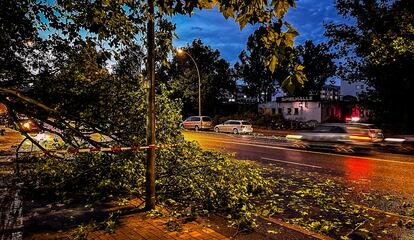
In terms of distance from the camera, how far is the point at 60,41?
284 inches

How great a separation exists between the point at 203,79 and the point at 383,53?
2655cm

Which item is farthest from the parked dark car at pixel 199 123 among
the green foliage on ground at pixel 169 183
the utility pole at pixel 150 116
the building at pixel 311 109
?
the utility pole at pixel 150 116

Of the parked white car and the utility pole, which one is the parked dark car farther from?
the utility pole

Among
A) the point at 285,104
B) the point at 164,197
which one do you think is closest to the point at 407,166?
the point at 164,197

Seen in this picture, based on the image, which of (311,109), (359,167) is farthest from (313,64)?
(359,167)

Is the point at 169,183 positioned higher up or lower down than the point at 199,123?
lower down

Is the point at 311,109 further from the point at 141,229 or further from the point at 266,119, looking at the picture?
the point at 141,229

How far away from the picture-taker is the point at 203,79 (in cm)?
4419

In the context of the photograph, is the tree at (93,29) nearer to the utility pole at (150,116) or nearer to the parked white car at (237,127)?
the utility pole at (150,116)

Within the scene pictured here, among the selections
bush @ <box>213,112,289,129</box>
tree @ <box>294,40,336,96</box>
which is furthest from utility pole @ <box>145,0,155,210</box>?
tree @ <box>294,40,336,96</box>

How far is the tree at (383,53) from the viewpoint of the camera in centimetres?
1983

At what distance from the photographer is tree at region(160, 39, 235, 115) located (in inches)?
1768

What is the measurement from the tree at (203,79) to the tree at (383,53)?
1977cm

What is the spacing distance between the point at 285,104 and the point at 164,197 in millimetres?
40609
